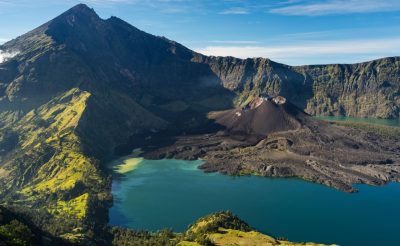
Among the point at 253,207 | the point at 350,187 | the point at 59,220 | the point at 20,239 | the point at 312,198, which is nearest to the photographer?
the point at 20,239

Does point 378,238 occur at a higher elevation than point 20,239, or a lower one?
lower

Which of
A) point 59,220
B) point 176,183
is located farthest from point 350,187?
point 59,220

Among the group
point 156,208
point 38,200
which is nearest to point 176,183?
point 156,208

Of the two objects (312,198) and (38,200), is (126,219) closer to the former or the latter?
(38,200)

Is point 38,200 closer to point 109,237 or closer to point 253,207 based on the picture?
point 109,237

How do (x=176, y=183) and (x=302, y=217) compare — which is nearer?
(x=302, y=217)

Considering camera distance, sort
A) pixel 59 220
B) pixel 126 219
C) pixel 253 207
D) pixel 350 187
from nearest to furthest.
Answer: pixel 59 220, pixel 126 219, pixel 253 207, pixel 350 187
